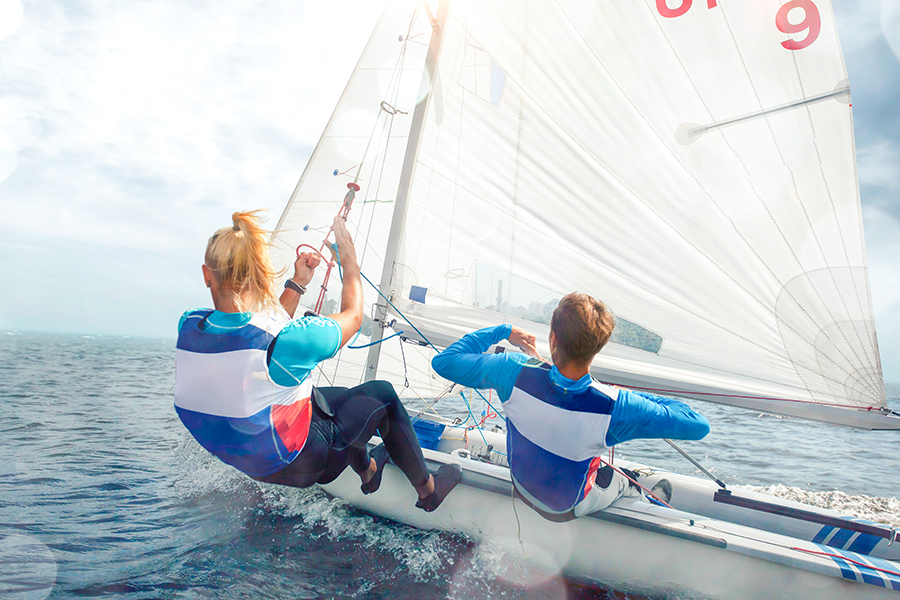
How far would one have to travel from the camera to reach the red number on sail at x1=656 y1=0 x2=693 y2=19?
8.01 feet

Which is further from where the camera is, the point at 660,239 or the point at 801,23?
the point at 660,239

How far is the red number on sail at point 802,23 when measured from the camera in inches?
87.3

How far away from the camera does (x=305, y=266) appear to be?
2.08 meters

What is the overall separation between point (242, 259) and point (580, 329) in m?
1.21

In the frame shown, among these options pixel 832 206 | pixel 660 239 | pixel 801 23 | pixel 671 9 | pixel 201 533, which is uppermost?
pixel 671 9

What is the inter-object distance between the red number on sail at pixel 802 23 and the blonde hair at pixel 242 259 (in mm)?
2752

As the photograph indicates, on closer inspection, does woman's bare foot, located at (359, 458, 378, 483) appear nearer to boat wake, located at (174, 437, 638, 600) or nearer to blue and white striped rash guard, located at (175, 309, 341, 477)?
boat wake, located at (174, 437, 638, 600)

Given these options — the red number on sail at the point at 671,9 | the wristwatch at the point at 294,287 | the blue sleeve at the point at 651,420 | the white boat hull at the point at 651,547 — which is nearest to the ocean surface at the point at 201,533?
the white boat hull at the point at 651,547

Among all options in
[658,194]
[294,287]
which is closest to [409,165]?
[294,287]

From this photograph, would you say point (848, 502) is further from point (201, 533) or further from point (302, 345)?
point (201, 533)

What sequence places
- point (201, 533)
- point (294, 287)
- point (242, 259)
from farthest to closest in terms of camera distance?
point (201, 533) < point (294, 287) < point (242, 259)

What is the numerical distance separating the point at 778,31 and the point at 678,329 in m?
1.65

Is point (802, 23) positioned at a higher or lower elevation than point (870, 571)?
higher

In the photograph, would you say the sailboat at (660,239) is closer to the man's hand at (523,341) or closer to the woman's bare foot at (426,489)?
the woman's bare foot at (426,489)
